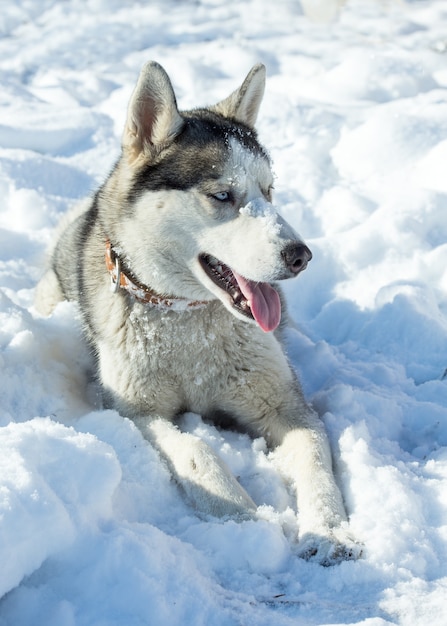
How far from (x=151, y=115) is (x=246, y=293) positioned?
0.82m

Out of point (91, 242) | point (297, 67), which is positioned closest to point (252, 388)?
point (91, 242)

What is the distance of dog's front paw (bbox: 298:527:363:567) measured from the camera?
2119mm

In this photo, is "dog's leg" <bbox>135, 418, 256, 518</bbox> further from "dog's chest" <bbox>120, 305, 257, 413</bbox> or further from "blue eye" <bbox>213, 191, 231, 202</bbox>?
"blue eye" <bbox>213, 191, 231, 202</bbox>

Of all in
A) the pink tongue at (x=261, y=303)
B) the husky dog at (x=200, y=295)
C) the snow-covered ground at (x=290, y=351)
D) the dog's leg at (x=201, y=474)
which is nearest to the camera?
the snow-covered ground at (x=290, y=351)

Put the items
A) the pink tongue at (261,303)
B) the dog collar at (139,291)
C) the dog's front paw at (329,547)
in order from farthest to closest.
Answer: the dog collar at (139,291)
the pink tongue at (261,303)
the dog's front paw at (329,547)

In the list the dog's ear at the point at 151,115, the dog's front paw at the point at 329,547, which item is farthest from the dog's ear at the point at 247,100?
the dog's front paw at the point at 329,547

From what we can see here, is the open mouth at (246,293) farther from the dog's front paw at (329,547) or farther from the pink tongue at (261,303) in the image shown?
the dog's front paw at (329,547)

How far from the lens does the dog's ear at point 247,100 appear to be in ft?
9.93

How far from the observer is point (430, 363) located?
141 inches

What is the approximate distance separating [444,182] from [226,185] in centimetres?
285

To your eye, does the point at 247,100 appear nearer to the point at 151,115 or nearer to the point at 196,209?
the point at 151,115

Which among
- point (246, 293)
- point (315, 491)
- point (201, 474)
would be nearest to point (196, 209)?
point (246, 293)

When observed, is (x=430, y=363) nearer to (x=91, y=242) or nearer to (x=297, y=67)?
(x=91, y=242)

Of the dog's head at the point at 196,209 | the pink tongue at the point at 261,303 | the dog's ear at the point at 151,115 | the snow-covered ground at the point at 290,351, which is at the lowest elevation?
the snow-covered ground at the point at 290,351
